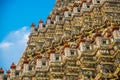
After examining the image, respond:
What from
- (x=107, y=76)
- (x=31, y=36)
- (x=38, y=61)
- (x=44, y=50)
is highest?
(x=31, y=36)

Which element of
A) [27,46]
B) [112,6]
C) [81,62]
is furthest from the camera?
[27,46]

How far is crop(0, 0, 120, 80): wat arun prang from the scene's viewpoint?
39.8m

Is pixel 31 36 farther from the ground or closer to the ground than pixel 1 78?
farther from the ground

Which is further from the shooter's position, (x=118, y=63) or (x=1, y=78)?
(x=1, y=78)

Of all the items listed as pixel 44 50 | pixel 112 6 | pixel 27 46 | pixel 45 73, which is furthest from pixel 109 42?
pixel 27 46

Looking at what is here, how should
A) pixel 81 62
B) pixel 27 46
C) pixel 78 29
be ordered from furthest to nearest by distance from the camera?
pixel 27 46 → pixel 78 29 → pixel 81 62

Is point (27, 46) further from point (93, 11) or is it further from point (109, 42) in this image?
point (109, 42)

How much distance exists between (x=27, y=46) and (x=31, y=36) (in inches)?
84.0

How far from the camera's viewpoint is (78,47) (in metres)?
43.4

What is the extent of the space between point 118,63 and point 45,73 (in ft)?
30.0

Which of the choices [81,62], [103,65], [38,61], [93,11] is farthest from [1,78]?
[93,11]

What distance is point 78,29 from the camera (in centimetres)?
5656

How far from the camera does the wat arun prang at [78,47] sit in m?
39.8

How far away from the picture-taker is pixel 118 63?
1534 inches
